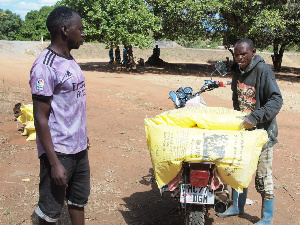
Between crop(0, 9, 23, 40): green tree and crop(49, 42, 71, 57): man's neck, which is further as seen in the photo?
crop(0, 9, 23, 40): green tree

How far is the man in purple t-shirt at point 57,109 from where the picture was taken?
2285 mm

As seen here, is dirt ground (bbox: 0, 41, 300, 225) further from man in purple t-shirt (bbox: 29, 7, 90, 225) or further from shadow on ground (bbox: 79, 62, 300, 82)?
shadow on ground (bbox: 79, 62, 300, 82)

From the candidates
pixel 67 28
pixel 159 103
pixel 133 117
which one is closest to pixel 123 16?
pixel 159 103

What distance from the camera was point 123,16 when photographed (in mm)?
19109

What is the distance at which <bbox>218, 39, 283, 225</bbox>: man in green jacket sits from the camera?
10.4ft

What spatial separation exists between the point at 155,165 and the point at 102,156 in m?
2.72

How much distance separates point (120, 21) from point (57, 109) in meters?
17.2

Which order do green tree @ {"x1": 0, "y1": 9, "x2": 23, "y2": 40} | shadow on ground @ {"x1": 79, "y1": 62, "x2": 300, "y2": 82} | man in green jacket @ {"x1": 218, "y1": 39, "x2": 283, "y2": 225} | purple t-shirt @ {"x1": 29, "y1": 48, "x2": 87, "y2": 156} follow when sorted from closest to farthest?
purple t-shirt @ {"x1": 29, "y1": 48, "x2": 87, "y2": 156} < man in green jacket @ {"x1": 218, "y1": 39, "x2": 283, "y2": 225} < shadow on ground @ {"x1": 79, "y1": 62, "x2": 300, "y2": 82} < green tree @ {"x1": 0, "y1": 9, "x2": 23, "y2": 40}

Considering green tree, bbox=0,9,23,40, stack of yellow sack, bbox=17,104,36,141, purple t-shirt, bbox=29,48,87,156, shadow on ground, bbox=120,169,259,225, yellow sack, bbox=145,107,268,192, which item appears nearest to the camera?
purple t-shirt, bbox=29,48,87,156

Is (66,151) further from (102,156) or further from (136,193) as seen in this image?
(102,156)

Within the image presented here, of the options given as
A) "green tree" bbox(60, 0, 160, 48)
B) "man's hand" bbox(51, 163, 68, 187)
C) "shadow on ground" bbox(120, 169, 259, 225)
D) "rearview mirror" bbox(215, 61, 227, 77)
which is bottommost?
"shadow on ground" bbox(120, 169, 259, 225)

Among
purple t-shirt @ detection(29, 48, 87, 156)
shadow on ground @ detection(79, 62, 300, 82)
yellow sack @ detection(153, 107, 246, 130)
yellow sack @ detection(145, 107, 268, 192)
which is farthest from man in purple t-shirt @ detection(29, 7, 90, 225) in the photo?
shadow on ground @ detection(79, 62, 300, 82)

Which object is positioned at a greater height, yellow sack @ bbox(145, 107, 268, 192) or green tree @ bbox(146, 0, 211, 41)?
green tree @ bbox(146, 0, 211, 41)

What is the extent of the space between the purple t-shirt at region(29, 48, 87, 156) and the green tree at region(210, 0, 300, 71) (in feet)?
57.2
